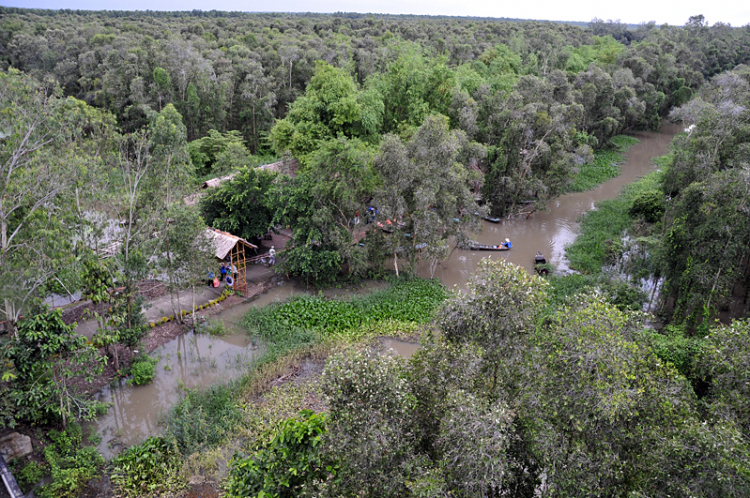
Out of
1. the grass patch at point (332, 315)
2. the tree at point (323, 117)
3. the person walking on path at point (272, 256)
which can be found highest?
the tree at point (323, 117)

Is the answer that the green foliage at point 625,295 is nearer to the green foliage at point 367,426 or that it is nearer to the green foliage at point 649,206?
the green foliage at point 649,206

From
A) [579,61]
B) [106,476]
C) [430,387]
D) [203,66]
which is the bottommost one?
[106,476]

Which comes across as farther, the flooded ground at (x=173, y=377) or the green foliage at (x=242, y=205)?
the green foliage at (x=242, y=205)

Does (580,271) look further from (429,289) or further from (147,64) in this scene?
(147,64)

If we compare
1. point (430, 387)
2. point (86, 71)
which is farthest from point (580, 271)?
point (86, 71)

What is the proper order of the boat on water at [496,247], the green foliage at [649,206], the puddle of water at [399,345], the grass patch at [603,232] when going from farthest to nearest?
the green foliage at [649,206] → the boat on water at [496,247] → the grass patch at [603,232] → the puddle of water at [399,345]

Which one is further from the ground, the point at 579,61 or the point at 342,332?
the point at 579,61

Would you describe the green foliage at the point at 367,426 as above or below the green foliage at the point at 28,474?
above

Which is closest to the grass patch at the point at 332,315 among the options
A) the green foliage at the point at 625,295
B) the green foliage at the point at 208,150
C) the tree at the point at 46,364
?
the tree at the point at 46,364
